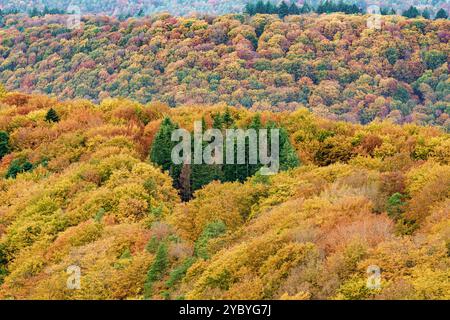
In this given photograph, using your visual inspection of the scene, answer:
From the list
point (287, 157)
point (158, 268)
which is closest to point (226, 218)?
point (158, 268)

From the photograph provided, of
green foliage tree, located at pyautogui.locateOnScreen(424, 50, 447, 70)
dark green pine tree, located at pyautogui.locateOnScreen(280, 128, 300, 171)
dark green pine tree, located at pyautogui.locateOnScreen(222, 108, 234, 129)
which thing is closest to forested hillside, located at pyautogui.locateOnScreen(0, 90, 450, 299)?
dark green pine tree, located at pyautogui.locateOnScreen(222, 108, 234, 129)

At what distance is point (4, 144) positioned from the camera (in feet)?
226

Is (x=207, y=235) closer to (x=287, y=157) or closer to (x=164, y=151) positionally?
(x=287, y=157)

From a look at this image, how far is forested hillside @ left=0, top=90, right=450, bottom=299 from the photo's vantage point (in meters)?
31.8

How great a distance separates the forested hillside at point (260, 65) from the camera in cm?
14350

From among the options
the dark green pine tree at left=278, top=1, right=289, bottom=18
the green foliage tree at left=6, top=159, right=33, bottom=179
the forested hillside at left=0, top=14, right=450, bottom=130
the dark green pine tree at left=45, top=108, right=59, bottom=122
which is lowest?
the forested hillside at left=0, top=14, right=450, bottom=130

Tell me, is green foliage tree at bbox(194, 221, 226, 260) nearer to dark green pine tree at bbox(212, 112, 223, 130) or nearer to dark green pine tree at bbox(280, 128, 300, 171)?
dark green pine tree at bbox(280, 128, 300, 171)

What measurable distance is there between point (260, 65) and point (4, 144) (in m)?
89.7

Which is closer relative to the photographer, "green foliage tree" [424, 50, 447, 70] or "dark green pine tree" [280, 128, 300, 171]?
"dark green pine tree" [280, 128, 300, 171]

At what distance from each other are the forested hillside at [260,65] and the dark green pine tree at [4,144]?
234 ft

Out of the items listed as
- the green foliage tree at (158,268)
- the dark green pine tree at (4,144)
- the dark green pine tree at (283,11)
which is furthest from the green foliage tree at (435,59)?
the green foliage tree at (158,268)

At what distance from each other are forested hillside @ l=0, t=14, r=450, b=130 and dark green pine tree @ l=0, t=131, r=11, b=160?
2804 inches
